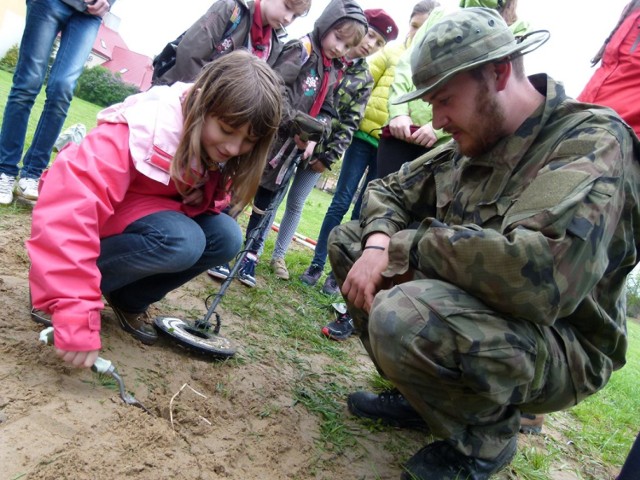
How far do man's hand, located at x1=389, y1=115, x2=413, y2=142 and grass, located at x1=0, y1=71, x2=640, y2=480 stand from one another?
53.9 inches

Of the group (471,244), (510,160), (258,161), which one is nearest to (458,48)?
(510,160)

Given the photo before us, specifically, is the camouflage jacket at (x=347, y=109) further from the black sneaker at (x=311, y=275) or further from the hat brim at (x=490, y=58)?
the hat brim at (x=490, y=58)

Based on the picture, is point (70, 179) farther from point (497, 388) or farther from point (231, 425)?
point (497, 388)

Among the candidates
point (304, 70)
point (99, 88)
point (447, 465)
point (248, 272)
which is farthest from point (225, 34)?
point (99, 88)

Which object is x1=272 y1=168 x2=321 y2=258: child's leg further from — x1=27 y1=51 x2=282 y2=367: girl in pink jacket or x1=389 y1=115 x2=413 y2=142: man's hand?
x1=27 y1=51 x2=282 y2=367: girl in pink jacket

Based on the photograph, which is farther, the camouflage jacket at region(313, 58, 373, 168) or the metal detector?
the camouflage jacket at region(313, 58, 373, 168)

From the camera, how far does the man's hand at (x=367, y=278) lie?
2.16 m

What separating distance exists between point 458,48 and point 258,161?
0.97 metres

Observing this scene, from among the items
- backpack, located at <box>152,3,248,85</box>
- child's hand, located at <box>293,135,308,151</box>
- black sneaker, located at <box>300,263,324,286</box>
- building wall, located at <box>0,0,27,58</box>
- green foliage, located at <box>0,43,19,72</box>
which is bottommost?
green foliage, located at <box>0,43,19,72</box>

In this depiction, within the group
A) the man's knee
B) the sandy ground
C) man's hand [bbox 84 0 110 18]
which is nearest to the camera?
the sandy ground

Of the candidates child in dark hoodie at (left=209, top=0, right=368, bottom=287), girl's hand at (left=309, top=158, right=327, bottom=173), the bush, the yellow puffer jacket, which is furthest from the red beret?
the bush

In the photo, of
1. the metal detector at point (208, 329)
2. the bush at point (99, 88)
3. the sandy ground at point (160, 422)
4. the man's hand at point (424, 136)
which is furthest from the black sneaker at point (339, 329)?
the bush at point (99, 88)

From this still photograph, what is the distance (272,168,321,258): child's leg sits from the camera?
4.23 m

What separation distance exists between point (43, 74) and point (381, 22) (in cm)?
250
